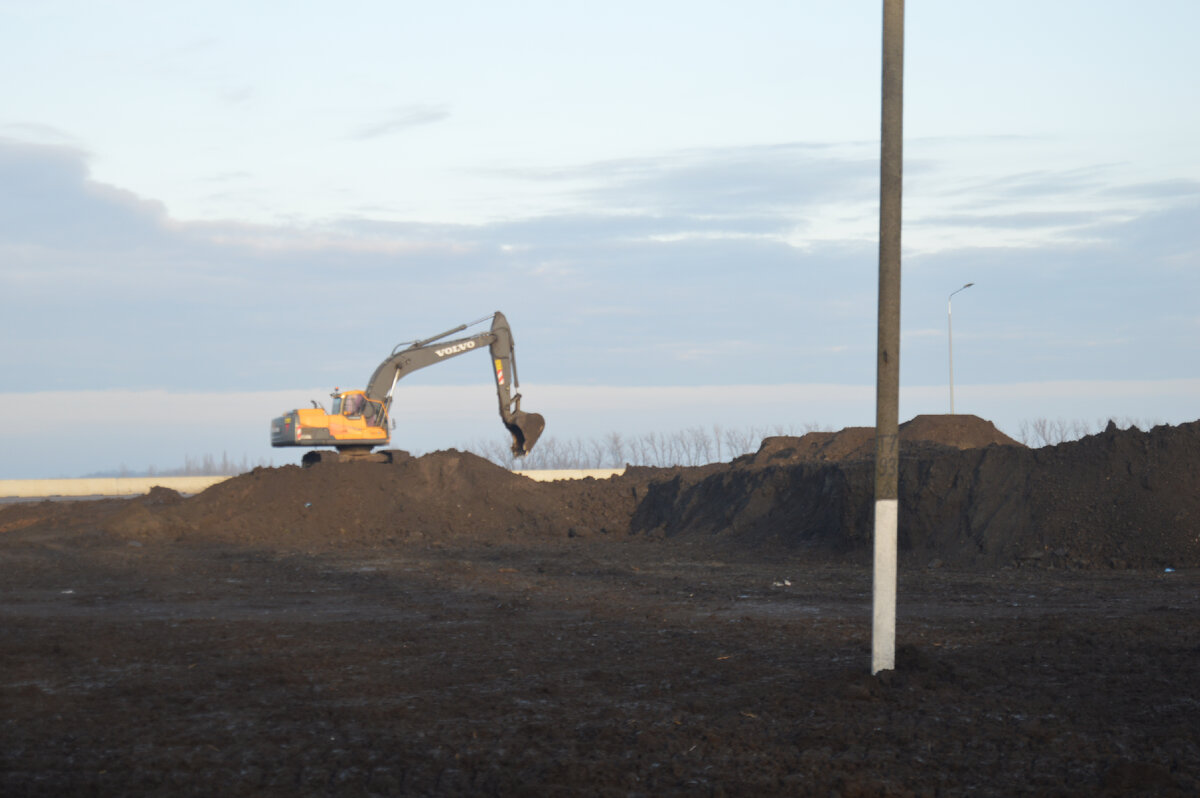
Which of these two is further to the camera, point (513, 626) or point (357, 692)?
point (513, 626)

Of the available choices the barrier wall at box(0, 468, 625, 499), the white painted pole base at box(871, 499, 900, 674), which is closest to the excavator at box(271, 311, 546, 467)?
the barrier wall at box(0, 468, 625, 499)

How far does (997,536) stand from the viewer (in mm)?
21344

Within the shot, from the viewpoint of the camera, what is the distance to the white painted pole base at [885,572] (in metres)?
8.95

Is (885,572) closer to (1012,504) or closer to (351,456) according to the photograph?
Result: (1012,504)

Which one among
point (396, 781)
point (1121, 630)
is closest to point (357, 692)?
point (396, 781)

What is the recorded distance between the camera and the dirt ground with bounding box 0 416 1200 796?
23.4 feet

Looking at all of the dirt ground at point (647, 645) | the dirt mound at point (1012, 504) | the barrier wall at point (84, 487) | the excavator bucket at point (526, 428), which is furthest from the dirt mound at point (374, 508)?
the barrier wall at point (84, 487)

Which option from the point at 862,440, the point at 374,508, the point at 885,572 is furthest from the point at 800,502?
the point at 885,572

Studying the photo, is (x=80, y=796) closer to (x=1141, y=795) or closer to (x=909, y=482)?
(x=1141, y=795)

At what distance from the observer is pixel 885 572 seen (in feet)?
29.5

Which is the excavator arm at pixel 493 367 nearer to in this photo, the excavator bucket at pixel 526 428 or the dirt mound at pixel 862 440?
the excavator bucket at pixel 526 428

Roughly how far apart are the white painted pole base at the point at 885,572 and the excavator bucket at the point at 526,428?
21013 millimetres

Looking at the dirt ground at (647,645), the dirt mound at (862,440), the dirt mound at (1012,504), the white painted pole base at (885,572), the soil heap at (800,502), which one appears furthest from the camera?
the dirt mound at (862,440)

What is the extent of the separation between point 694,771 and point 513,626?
6.74 m
